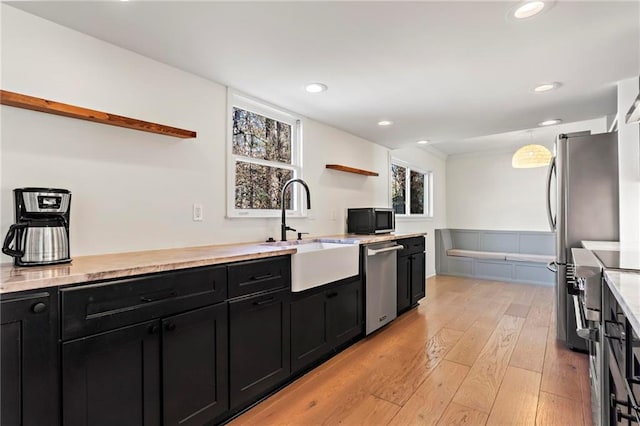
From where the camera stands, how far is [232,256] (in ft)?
6.13

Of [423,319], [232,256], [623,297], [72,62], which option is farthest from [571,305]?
[72,62]

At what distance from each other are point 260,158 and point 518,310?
3634 millimetres

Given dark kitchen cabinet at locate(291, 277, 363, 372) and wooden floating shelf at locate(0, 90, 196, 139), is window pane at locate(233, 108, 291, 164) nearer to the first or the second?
wooden floating shelf at locate(0, 90, 196, 139)

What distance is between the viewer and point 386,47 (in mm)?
2010

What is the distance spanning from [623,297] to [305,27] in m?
1.82

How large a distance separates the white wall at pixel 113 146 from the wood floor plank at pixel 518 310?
3224mm

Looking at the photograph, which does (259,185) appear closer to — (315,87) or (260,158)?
(260,158)

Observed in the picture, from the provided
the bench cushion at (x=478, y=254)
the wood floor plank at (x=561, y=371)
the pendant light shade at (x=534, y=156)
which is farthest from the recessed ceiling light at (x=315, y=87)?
the bench cushion at (x=478, y=254)

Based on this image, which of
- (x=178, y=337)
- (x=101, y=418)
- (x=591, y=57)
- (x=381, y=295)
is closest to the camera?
(x=101, y=418)

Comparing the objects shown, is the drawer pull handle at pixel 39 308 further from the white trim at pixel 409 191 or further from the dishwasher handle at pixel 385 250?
the white trim at pixel 409 191

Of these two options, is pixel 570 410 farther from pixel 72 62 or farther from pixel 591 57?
pixel 72 62

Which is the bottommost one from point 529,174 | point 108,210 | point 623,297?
point 623,297

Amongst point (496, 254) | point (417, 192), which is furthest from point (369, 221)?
point (496, 254)

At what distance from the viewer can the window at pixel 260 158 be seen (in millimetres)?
2750
